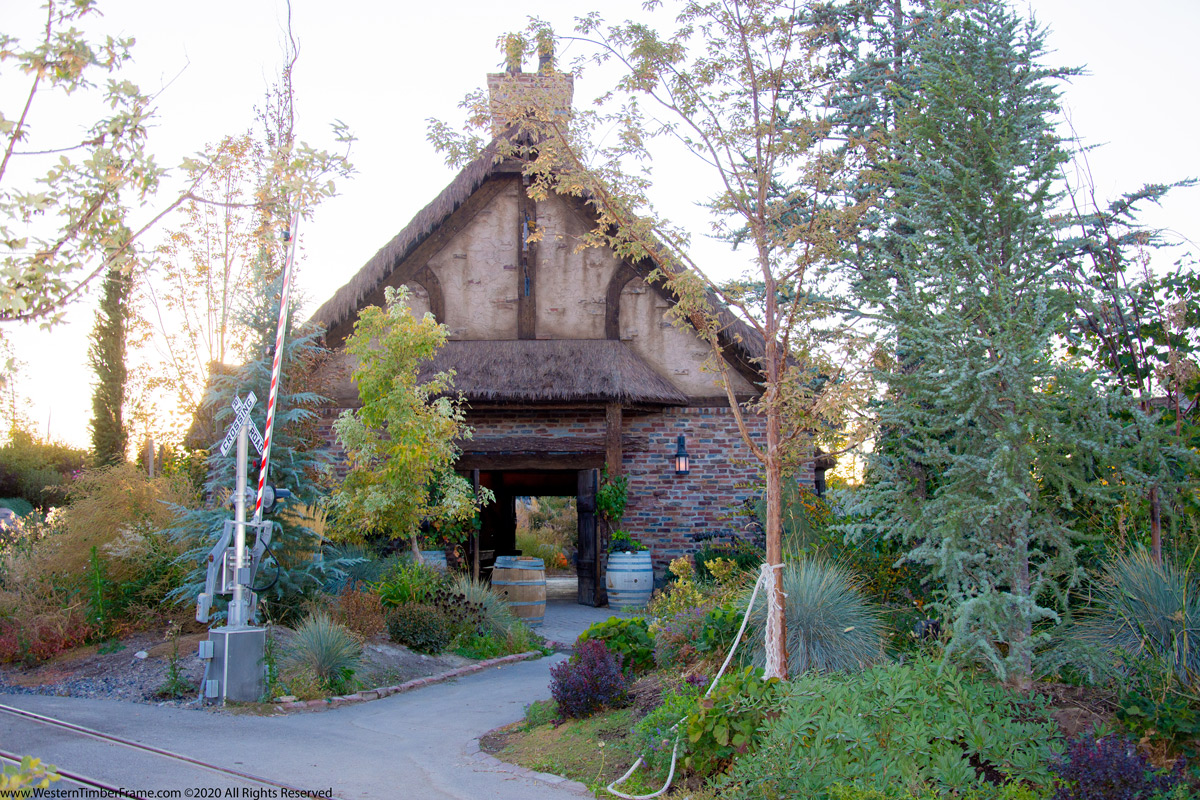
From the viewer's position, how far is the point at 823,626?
575 centimetres

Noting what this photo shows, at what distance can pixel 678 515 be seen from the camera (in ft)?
43.4

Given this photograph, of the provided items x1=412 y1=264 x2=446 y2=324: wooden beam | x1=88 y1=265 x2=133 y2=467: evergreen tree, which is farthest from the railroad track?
x1=88 y1=265 x2=133 y2=467: evergreen tree

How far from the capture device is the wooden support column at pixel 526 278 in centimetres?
1344

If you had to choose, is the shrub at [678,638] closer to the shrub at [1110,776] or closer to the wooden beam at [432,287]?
the shrub at [1110,776]

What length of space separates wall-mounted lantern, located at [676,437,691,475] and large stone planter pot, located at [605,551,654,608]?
A: 160 cm

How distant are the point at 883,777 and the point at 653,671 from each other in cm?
305

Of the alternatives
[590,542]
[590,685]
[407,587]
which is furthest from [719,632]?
[590,542]

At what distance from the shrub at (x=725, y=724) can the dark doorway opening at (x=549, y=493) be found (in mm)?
7878

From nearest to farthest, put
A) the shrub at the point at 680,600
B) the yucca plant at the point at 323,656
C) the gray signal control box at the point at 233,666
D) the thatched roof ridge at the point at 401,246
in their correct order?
Result: the gray signal control box at the point at 233,666 < the shrub at the point at 680,600 < the yucca plant at the point at 323,656 < the thatched roof ridge at the point at 401,246

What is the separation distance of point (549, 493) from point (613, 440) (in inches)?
368

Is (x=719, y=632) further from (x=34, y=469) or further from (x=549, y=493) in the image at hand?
(x=34, y=469)

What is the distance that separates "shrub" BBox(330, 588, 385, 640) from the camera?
28.0 ft

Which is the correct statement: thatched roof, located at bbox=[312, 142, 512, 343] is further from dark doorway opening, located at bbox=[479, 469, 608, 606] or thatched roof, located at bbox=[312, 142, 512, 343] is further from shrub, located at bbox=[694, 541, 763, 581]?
shrub, located at bbox=[694, 541, 763, 581]

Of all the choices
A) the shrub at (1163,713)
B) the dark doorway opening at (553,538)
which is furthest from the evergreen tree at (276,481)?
the shrub at (1163,713)
